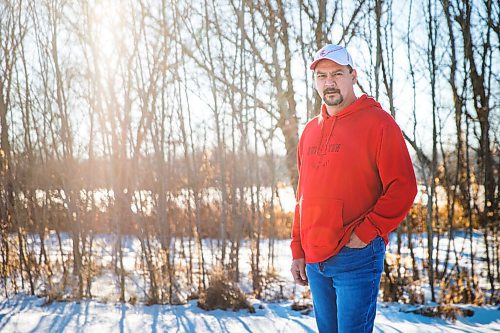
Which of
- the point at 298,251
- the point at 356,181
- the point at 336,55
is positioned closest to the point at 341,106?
the point at 336,55

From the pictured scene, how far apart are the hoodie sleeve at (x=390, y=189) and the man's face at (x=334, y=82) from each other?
231 mm

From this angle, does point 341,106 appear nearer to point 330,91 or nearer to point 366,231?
point 330,91

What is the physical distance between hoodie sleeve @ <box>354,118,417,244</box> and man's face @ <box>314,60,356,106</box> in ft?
0.76

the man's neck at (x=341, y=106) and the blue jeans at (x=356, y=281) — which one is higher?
the man's neck at (x=341, y=106)

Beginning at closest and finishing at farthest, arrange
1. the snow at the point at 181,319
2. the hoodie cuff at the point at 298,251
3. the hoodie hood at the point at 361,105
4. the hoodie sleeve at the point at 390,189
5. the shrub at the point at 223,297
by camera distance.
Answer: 1. the hoodie sleeve at the point at 390,189
2. the hoodie hood at the point at 361,105
3. the hoodie cuff at the point at 298,251
4. the snow at the point at 181,319
5. the shrub at the point at 223,297

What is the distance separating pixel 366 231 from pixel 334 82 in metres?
0.57

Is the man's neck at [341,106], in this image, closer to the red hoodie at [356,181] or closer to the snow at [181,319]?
the red hoodie at [356,181]

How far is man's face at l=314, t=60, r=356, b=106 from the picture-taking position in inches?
63.3

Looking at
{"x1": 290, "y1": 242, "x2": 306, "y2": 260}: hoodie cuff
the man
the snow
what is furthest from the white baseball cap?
the snow

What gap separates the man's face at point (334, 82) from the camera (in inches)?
63.3

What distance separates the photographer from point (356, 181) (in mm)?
Answer: 1527

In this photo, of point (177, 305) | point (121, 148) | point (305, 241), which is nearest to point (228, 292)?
point (177, 305)

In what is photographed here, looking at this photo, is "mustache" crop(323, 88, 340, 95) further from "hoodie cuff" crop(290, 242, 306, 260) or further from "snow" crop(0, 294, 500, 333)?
"snow" crop(0, 294, 500, 333)

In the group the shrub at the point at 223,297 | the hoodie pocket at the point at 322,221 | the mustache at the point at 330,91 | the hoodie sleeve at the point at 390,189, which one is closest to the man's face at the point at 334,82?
the mustache at the point at 330,91
